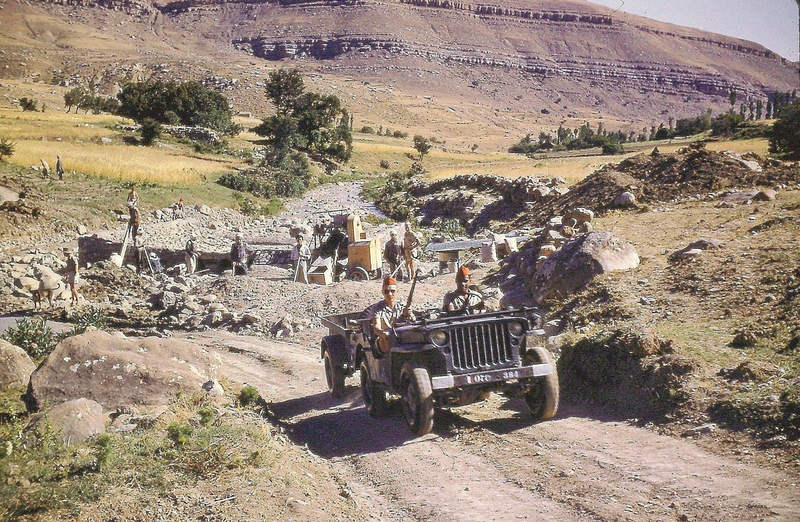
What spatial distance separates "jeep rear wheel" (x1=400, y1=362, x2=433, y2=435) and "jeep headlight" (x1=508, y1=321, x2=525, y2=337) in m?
A: 1.23

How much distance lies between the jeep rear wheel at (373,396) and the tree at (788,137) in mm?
29866

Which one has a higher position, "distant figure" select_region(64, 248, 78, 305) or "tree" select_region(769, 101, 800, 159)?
"tree" select_region(769, 101, 800, 159)

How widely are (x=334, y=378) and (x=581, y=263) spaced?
671 centimetres

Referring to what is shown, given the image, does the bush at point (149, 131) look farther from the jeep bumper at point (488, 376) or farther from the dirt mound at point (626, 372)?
the jeep bumper at point (488, 376)

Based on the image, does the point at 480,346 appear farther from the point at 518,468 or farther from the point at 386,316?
the point at 518,468

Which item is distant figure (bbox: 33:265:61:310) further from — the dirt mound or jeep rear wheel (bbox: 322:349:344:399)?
the dirt mound

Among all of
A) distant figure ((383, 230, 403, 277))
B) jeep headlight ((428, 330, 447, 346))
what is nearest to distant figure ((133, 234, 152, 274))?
distant figure ((383, 230, 403, 277))

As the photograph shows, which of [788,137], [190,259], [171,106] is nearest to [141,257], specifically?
[190,259]

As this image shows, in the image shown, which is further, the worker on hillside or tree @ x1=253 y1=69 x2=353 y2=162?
tree @ x1=253 y1=69 x2=353 y2=162

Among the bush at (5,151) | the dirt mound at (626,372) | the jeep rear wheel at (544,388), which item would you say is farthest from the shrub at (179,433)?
the bush at (5,151)

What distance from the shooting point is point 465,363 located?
998cm

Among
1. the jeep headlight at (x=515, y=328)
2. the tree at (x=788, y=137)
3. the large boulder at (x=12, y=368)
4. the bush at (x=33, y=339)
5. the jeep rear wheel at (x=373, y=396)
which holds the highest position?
the tree at (x=788, y=137)

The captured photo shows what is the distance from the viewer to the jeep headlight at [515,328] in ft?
33.5

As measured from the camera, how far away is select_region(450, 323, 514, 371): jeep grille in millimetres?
9977
